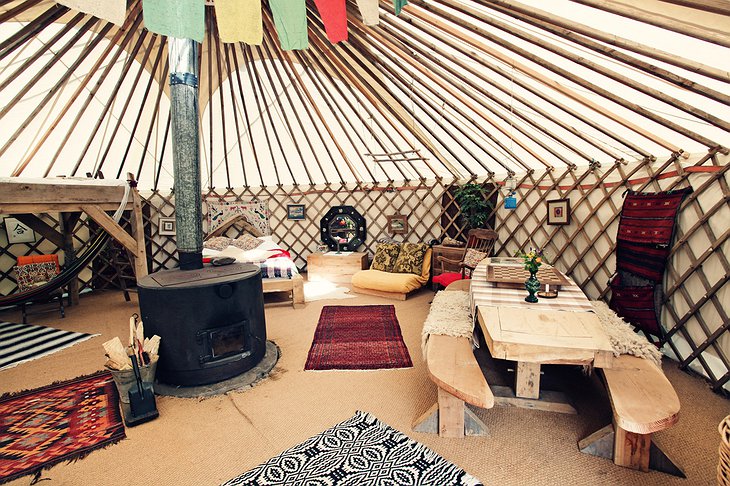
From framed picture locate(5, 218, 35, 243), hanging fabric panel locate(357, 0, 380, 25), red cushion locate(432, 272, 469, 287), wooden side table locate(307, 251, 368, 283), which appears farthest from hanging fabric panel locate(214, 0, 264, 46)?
framed picture locate(5, 218, 35, 243)

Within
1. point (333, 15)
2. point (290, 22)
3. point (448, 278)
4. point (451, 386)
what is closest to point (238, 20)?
point (290, 22)

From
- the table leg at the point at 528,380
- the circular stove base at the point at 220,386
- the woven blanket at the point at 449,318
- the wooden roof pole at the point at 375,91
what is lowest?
the circular stove base at the point at 220,386

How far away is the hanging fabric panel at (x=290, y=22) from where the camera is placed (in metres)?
1.58

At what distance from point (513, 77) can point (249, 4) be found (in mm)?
1713

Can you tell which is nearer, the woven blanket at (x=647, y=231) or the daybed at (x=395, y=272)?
the woven blanket at (x=647, y=231)

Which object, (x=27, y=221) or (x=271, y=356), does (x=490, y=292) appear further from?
(x=27, y=221)

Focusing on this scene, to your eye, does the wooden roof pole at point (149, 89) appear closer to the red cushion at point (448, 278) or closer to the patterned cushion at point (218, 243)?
the patterned cushion at point (218, 243)

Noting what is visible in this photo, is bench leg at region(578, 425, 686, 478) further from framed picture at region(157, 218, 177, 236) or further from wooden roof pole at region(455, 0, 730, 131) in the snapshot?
framed picture at region(157, 218, 177, 236)

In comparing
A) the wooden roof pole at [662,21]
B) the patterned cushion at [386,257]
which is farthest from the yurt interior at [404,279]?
the patterned cushion at [386,257]

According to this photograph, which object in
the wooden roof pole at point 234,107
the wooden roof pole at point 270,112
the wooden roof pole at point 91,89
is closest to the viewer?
the wooden roof pole at point 91,89

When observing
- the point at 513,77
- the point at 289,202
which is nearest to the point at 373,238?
the point at 289,202

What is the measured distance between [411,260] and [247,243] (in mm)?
2459

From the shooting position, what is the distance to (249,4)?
1497 mm

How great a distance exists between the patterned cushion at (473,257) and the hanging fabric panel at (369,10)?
8.56 ft
